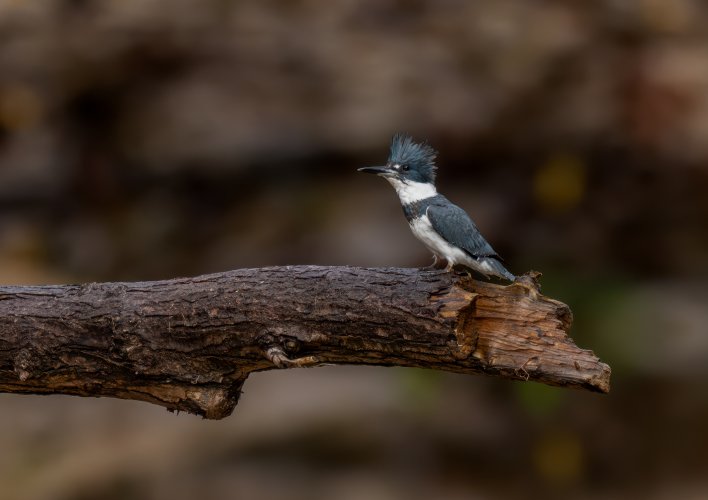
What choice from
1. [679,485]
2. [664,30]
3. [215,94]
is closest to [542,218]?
[664,30]

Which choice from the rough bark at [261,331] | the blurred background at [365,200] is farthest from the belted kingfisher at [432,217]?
the blurred background at [365,200]

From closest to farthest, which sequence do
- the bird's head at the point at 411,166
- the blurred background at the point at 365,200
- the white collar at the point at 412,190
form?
the white collar at the point at 412,190, the bird's head at the point at 411,166, the blurred background at the point at 365,200

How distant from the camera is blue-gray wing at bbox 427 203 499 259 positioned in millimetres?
4367

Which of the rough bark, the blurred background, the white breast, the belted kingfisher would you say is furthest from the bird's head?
the blurred background

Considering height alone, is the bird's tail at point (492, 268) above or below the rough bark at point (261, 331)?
above

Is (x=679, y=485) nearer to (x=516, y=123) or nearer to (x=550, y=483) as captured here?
(x=550, y=483)

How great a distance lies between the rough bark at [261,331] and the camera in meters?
3.79

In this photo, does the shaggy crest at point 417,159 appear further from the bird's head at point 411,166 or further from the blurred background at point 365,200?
the blurred background at point 365,200

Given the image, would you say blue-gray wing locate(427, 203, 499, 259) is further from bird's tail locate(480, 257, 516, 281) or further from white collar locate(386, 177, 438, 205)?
white collar locate(386, 177, 438, 205)

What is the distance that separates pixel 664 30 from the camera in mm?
8367

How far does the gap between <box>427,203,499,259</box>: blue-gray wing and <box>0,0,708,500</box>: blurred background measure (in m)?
3.80

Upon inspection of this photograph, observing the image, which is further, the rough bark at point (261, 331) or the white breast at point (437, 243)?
the white breast at point (437, 243)

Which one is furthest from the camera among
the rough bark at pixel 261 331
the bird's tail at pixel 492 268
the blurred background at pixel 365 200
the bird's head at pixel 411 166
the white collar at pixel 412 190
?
the blurred background at pixel 365 200

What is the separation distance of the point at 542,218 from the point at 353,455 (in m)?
2.79
